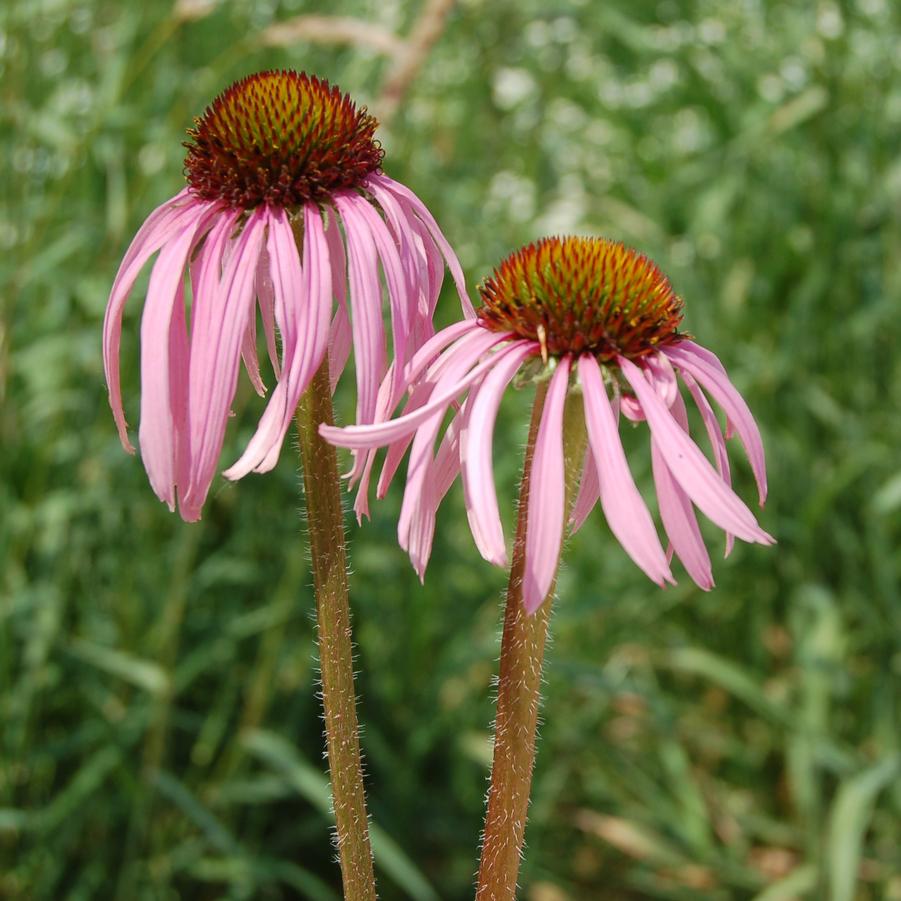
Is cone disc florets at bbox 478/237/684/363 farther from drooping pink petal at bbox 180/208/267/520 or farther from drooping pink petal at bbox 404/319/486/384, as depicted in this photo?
drooping pink petal at bbox 180/208/267/520

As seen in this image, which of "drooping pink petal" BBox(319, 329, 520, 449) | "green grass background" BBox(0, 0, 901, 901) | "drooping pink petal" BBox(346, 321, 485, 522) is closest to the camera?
"drooping pink petal" BBox(319, 329, 520, 449)

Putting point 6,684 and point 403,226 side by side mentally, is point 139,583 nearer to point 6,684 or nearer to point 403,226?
point 6,684

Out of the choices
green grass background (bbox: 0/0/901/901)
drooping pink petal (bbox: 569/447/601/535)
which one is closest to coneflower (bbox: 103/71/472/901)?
drooping pink petal (bbox: 569/447/601/535)

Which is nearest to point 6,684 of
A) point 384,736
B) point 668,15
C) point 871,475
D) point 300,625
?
point 300,625

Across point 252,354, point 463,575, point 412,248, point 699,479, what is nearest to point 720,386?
point 699,479

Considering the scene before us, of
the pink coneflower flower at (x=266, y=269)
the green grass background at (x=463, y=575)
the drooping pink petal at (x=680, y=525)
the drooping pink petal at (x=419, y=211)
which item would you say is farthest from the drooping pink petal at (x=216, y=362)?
the green grass background at (x=463, y=575)

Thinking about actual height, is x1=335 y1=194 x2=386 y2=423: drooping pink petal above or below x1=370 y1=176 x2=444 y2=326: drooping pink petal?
below

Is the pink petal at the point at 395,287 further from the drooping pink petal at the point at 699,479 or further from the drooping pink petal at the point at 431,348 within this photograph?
the drooping pink petal at the point at 699,479
